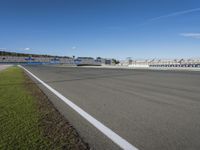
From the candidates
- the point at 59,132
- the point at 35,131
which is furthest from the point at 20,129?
the point at 59,132

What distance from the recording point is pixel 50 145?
11.8 ft

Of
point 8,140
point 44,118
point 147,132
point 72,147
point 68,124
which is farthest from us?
point 44,118

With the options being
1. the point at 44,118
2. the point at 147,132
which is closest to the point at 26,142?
the point at 44,118

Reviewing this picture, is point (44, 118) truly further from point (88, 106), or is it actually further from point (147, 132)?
point (147, 132)

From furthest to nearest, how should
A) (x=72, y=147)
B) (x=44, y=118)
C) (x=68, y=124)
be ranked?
1. (x=44, y=118)
2. (x=68, y=124)
3. (x=72, y=147)

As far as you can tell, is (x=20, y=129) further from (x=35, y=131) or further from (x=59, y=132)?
(x=59, y=132)

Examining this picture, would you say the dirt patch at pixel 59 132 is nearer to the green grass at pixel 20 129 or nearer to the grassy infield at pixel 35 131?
the grassy infield at pixel 35 131

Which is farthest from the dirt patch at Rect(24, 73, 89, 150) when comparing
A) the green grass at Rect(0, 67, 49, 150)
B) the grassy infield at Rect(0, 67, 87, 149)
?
the green grass at Rect(0, 67, 49, 150)

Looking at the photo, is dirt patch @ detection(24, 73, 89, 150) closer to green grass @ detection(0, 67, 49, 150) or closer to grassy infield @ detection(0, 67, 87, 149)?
grassy infield @ detection(0, 67, 87, 149)

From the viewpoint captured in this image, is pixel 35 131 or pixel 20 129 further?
pixel 20 129

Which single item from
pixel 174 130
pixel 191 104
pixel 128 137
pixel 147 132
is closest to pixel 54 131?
pixel 128 137

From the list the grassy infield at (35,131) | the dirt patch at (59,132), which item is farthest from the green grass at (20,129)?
the dirt patch at (59,132)

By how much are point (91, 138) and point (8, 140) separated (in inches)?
60.3

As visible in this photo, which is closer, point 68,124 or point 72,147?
point 72,147
